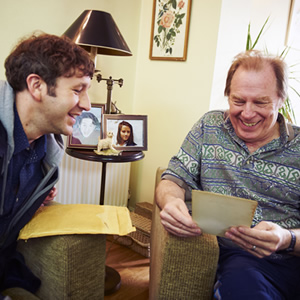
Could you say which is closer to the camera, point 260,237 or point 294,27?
point 260,237

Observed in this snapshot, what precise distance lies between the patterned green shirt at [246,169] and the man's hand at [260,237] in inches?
9.2

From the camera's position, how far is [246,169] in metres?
1.33

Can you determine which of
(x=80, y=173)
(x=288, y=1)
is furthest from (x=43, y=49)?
(x=288, y=1)

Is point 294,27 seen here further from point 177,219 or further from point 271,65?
point 177,219

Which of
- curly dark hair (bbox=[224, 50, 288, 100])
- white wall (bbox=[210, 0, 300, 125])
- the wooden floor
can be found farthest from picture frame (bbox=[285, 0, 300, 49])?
the wooden floor

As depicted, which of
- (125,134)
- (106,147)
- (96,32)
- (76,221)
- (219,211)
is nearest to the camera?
(219,211)

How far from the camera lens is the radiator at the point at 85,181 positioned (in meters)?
2.20

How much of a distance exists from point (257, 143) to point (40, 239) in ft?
2.96

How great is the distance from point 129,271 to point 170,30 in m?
1.66

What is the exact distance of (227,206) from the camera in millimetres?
974

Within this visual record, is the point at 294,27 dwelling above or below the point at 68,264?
above

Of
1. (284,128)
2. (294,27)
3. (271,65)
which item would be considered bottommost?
(284,128)

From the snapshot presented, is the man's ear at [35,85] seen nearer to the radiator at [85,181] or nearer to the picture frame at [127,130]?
the picture frame at [127,130]

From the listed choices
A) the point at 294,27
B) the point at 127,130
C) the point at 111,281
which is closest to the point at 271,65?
the point at 127,130
